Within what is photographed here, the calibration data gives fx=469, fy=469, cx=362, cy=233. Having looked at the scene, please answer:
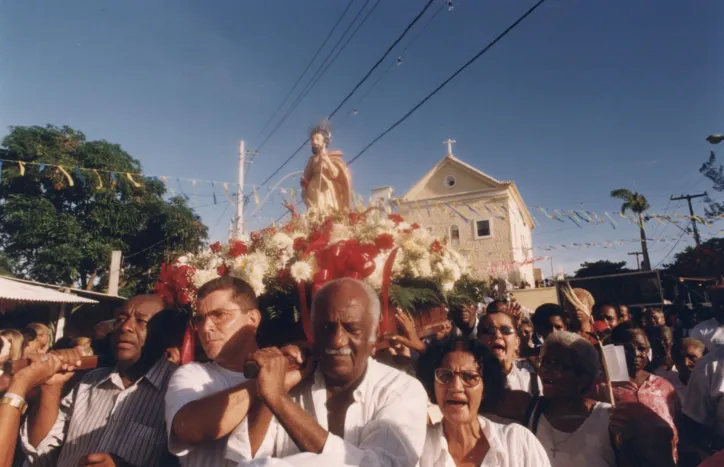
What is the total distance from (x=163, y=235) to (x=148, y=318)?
21925 mm

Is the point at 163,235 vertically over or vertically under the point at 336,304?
over

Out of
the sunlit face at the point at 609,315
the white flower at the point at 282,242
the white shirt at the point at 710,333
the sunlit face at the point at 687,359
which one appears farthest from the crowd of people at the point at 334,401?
the sunlit face at the point at 609,315

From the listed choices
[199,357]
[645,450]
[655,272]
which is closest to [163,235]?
[655,272]

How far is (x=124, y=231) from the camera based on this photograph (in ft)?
73.0

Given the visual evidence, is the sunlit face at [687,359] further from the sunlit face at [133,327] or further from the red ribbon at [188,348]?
the sunlit face at [133,327]

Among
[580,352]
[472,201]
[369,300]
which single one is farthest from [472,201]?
[369,300]

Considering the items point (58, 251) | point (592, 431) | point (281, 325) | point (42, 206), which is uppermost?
point (42, 206)

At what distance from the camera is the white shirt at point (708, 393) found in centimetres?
366

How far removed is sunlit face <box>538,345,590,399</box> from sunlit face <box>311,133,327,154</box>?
3366 mm

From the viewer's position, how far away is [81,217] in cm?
2186

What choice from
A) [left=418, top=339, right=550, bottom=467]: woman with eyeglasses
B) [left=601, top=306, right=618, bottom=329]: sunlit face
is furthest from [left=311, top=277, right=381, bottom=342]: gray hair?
[left=601, top=306, right=618, bottom=329]: sunlit face

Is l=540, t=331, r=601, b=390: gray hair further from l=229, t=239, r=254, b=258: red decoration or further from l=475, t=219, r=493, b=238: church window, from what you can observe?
l=475, t=219, r=493, b=238: church window

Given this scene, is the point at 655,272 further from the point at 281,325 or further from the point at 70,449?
the point at 70,449

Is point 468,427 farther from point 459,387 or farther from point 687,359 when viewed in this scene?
point 687,359
